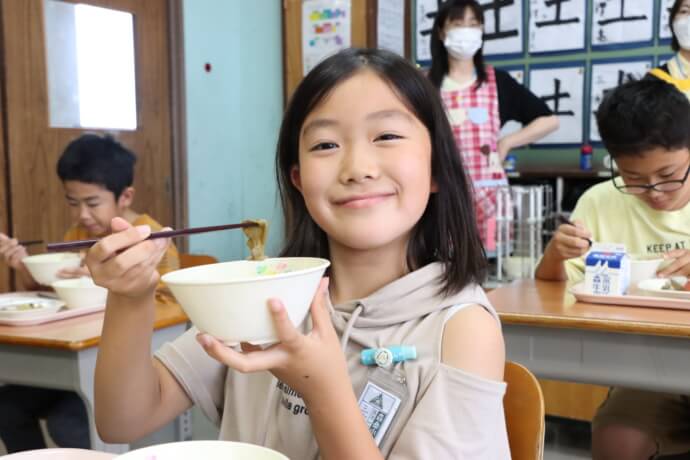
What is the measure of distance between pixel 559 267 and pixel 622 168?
12.6 inches

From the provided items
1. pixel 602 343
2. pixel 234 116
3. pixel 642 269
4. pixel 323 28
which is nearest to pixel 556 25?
pixel 323 28

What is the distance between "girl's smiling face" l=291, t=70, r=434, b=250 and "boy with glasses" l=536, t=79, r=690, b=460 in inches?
35.7

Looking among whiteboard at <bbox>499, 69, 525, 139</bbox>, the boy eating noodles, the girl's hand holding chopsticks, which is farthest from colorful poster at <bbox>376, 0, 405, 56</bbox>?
the girl's hand holding chopsticks

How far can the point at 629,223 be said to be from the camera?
79.8 inches

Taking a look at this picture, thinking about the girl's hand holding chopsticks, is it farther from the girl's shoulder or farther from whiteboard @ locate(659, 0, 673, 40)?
whiteboard @ locate(659, 0, 673, 40)

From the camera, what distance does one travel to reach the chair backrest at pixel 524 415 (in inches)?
36.7

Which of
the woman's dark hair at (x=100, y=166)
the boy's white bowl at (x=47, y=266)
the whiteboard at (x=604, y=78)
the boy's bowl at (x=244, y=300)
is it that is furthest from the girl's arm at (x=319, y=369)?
the whiteboard at (x=604, y=78)

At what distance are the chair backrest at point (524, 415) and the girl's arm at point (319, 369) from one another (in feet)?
0.83

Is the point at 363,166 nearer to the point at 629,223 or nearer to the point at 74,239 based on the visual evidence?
the point at 629,223

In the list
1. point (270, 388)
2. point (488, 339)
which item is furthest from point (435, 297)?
point (270, 388)

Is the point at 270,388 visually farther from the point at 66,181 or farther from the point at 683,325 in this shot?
the point at 66,181

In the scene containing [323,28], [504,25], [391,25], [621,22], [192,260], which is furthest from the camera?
[323,28]

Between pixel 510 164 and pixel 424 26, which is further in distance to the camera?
pixel 424 26

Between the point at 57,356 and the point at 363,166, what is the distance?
3.18ft
